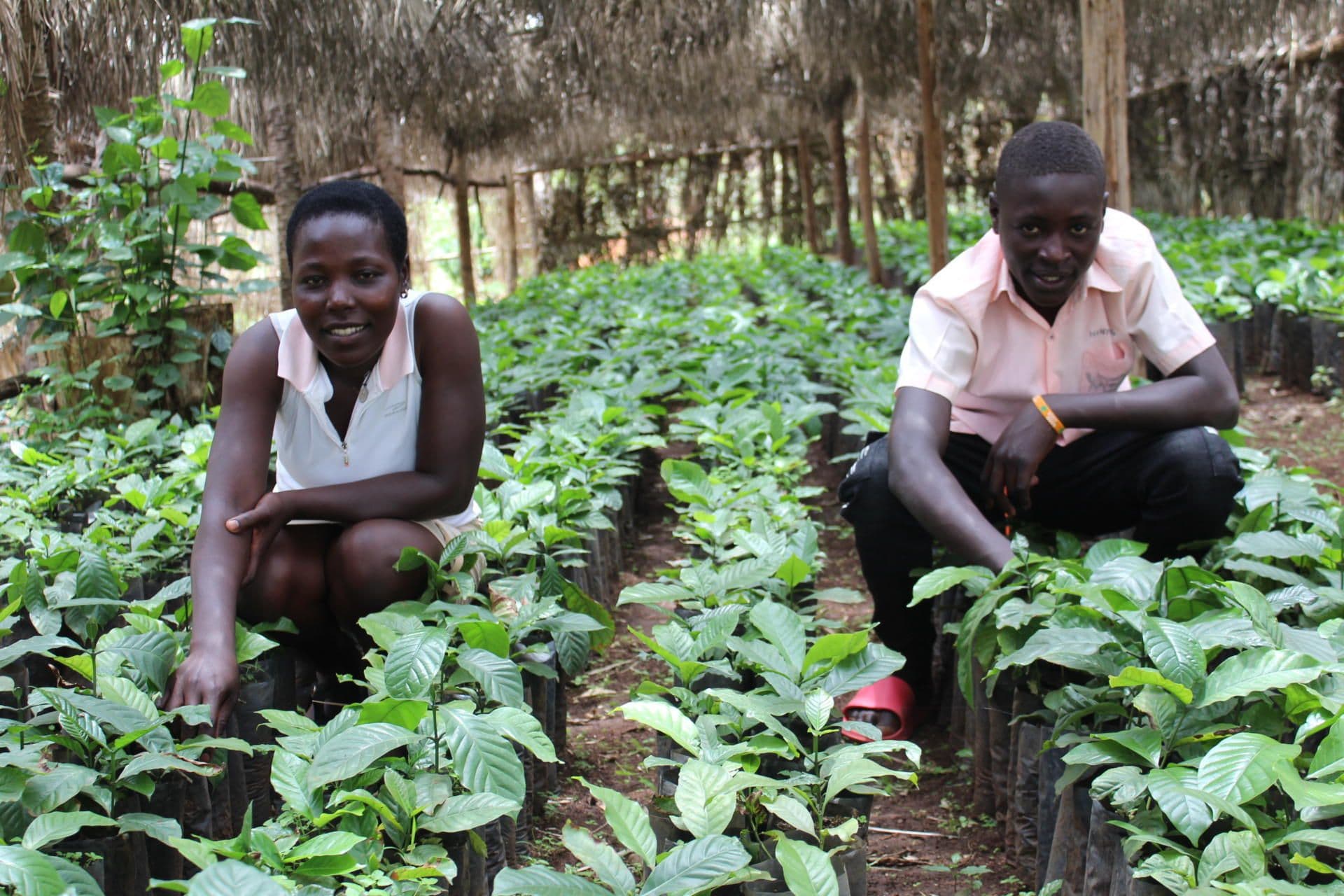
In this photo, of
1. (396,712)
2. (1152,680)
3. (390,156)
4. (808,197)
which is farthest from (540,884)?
(808,197)

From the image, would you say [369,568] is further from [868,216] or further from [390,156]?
[868,216]

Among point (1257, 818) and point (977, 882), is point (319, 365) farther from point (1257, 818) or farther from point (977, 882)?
point (1257, 818)

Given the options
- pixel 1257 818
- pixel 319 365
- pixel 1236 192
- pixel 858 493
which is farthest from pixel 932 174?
pixel 1236 192

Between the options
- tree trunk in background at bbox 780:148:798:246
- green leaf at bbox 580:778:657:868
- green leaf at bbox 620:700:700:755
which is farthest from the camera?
tree trunk in background at bbox 780:148:798:246

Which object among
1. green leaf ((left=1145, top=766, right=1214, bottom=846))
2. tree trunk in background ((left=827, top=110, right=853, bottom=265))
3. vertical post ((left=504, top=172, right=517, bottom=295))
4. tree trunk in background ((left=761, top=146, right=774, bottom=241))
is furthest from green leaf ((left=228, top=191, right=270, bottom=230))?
tree trunk in background ((left=761, top=146, right=774, bottom=241))

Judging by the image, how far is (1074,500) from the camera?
2.36m

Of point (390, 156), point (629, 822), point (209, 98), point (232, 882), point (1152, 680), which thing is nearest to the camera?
point (232, 882)

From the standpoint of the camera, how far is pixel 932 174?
245 inches

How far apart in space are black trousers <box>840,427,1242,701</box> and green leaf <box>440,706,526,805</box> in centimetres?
99

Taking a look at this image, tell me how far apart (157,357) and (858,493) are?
113 inches

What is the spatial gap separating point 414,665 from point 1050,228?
1387 mm

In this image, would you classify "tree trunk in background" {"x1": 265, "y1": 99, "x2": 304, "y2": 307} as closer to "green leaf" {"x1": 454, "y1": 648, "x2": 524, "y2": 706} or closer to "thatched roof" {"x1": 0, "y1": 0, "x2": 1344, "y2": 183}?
"thatched roof" {"x1": 0, "y1": 0, "x2": 1344, "y2": 183}

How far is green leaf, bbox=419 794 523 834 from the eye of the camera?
1.34 meters

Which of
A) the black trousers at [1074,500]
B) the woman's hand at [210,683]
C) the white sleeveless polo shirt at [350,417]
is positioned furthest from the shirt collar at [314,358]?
the black trousers at [1074,500]
